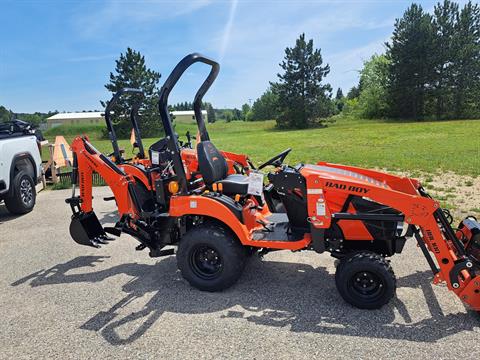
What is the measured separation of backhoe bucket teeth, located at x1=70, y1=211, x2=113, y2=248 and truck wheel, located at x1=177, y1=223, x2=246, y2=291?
1.66 metres

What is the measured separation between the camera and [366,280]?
3.91m

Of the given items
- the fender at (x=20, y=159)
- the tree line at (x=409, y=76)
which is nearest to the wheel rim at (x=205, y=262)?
the fender at (x=20, y=159)

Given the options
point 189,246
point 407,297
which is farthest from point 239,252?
Answer: point 407,297

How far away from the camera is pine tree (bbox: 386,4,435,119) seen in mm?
42281

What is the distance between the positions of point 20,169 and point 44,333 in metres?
6.01

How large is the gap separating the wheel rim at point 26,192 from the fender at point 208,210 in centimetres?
560

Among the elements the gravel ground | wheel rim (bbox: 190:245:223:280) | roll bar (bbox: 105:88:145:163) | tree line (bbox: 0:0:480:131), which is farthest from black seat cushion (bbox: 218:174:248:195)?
tree line (bbox: 0:0:480:131)

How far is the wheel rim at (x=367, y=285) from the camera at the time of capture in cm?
383

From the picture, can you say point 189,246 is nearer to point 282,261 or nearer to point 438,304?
point 282,261

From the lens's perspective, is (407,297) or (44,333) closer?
(44,333)

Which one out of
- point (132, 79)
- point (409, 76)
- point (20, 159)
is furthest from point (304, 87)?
point (20, 159)

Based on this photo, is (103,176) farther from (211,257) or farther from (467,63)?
(467,63)

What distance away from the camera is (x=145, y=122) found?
40.2 m

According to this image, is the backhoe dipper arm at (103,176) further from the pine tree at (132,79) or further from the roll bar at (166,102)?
the pine tree at (132,79)
